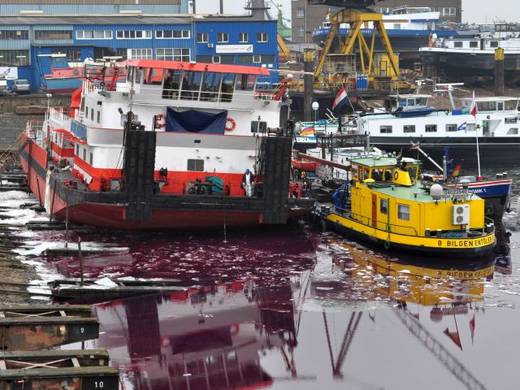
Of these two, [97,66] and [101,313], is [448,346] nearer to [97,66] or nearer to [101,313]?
[101,313]

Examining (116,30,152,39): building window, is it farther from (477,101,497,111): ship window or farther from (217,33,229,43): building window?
(477,101,497,111): ship window

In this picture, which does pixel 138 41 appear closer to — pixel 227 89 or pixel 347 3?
pixel 347 3

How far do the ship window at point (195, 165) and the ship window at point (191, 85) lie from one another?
2.11m

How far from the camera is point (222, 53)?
7012 centimetres

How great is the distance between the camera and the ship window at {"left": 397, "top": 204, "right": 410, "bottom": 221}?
29.2 m

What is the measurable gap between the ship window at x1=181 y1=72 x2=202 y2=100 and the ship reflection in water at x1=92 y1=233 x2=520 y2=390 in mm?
7962

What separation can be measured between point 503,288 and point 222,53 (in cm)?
4673

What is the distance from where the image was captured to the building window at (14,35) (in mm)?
70438

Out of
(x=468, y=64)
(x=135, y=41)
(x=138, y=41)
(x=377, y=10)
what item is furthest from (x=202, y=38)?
(x=377, y=10)

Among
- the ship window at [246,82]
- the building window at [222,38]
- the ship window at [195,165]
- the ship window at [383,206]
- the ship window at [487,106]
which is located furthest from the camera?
the building window at [222,38]

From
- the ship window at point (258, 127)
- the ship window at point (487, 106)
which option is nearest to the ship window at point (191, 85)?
the ship window at point (258, 127)

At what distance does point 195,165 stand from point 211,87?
8.83 feet

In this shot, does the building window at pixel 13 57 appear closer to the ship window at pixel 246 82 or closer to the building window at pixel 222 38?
the building window at pixel 222 38

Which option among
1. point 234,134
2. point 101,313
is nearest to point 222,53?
point 234,134
